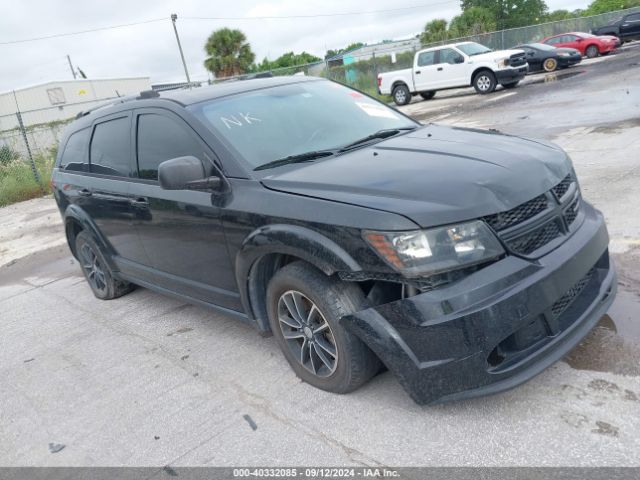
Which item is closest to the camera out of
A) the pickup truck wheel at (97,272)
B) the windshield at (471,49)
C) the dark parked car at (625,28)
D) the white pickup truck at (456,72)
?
the pickup truck wheel at (97,272)

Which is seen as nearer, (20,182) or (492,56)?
(20,182)

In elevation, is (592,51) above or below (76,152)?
below

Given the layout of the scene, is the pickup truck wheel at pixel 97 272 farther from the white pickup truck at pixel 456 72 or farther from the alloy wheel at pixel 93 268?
the white pickup truck at pixel 456 72

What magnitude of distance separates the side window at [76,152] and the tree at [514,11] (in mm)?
72127

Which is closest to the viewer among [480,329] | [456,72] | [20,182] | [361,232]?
[480,329]

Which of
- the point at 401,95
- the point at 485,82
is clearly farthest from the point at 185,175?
the point at 401,95

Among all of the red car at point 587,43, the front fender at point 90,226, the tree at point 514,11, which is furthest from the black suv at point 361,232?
the tree at point 514,11

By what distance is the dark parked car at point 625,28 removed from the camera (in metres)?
28.9

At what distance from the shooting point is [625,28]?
29.2 m

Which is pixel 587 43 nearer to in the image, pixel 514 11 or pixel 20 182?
pixel 20 182

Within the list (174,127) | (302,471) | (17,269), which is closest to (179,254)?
(174,127)

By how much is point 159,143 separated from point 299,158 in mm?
1163

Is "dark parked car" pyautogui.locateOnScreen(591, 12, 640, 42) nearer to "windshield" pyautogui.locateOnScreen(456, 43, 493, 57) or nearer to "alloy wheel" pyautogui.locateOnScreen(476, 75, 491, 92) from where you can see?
"windshield" pyautogui.locateOnScreen(456, 43, 493, 57)

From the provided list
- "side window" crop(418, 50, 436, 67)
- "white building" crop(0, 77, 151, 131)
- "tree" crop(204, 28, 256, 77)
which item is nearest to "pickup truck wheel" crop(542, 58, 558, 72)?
"side window" crop(418, 50, 436, 67)
